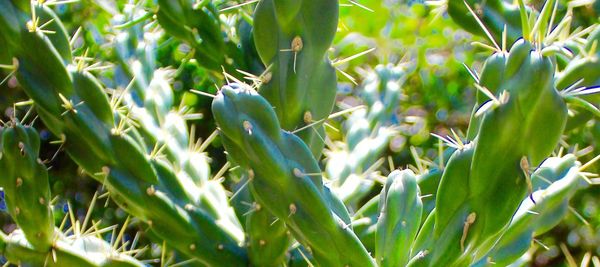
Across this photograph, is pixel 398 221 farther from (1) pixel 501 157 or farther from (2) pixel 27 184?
(2) pixel 27 184

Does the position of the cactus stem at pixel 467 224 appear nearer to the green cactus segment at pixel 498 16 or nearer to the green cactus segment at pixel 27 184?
the green cactus segment at pixel 498 16

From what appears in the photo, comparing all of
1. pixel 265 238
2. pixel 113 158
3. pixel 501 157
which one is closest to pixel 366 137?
pixel 265 238

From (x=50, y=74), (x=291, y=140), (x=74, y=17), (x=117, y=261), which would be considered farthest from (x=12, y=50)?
(x=74, y=17)

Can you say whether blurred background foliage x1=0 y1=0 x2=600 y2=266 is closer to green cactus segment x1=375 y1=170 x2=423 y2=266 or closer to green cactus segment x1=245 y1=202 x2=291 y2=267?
green cactus segment x1=245 y1=202 x2=291 y2=267

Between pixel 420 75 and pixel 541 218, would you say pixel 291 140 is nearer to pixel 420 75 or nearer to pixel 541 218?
pixel 541 218

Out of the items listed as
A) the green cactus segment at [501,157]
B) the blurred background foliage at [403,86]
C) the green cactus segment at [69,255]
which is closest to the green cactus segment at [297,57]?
the green cactus segment at [501,157]
